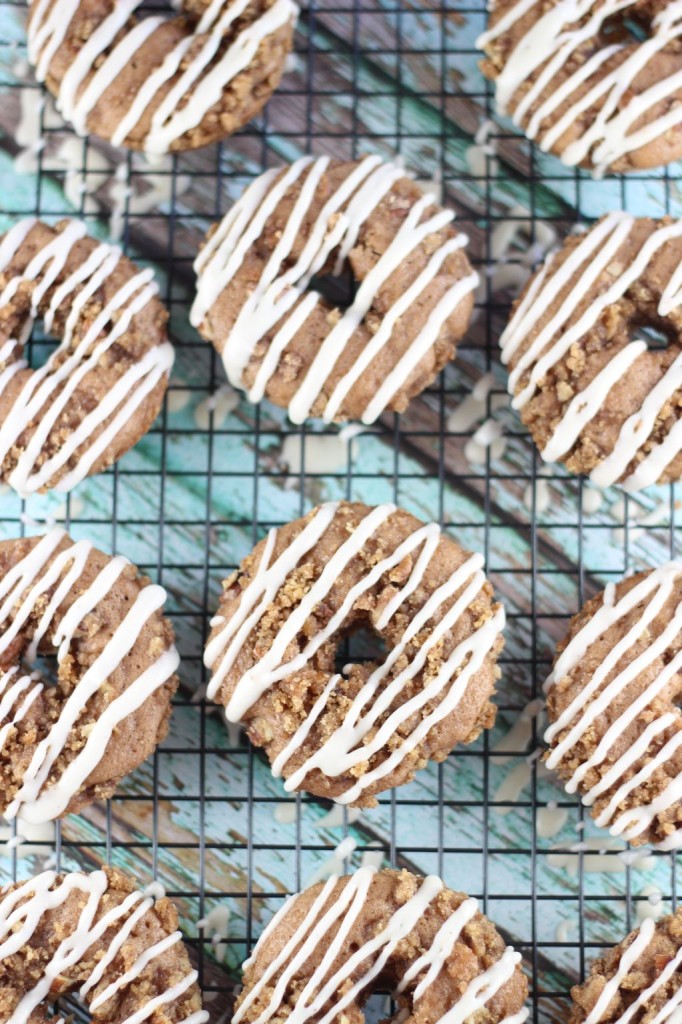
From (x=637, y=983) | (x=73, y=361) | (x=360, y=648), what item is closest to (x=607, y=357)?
(x=360, y=648)

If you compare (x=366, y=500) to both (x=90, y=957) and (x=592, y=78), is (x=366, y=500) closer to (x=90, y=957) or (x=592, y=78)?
(x=592, y=78)

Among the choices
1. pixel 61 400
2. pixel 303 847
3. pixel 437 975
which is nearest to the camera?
pixel 437 975

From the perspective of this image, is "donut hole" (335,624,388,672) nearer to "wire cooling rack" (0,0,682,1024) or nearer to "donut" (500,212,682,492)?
"wire cooling rack" (0,0,682,1024)

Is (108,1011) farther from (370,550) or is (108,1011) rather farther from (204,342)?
(204,342)

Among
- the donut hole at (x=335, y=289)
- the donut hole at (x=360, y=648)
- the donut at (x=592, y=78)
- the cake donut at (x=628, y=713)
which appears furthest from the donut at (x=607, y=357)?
the donut hole at (x=360, y=648)

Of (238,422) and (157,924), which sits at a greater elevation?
(238,422)

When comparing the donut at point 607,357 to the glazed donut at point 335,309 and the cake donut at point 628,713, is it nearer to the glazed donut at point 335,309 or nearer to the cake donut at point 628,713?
the glazed donut at point 335,309

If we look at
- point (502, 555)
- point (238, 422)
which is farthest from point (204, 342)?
point (502, 555)
